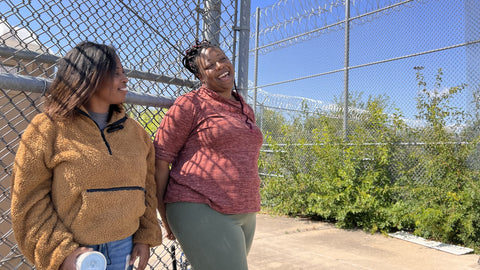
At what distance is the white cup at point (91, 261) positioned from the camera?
1.21m

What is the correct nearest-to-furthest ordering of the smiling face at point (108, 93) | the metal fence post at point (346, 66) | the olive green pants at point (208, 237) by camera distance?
the smiling face at point (108, 93) → the olive green pants at point (208, 237) → the metal fence post at point (346, 66)

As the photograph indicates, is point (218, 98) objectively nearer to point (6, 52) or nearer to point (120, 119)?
point (120, 119)

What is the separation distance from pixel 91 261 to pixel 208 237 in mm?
527

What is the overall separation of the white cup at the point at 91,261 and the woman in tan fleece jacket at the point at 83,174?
3 cm

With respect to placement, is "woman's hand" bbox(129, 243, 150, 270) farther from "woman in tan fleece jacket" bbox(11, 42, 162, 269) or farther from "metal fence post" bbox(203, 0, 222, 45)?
"metal fence post" bbox(203, 0, 222, 45)

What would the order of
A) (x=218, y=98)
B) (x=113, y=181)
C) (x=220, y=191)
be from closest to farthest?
(x=113, y=181) → (x=220, y=191) → (x=218, y=98)

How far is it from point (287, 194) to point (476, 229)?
10.2 ft

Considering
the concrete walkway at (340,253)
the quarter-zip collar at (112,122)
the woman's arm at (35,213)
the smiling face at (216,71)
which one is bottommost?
the concrete walkway at (340,253)

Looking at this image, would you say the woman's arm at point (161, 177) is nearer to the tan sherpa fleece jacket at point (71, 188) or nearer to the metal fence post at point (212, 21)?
the tan sherpa fleece jacket at point (71, 188)

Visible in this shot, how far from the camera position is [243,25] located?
96.3 inches

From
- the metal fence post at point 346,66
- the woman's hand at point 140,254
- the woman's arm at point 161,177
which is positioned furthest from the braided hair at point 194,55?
the metal fence post at point 346,66

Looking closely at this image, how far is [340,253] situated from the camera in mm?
4516

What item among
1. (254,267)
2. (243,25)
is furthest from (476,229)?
(243,25)

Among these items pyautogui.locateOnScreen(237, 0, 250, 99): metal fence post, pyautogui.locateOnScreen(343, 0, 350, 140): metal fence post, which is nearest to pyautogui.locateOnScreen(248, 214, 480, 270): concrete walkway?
pyautogui.locateOnScreen(343, 0, 350, 140): metal fence post
